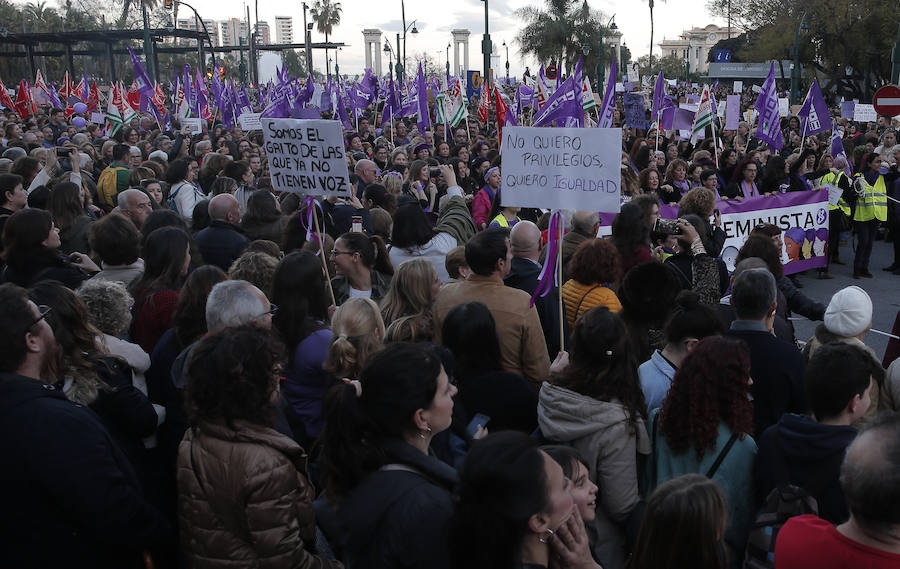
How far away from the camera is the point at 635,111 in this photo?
49.6 feet

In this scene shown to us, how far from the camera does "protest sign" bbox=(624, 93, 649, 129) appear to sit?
14.8 meters

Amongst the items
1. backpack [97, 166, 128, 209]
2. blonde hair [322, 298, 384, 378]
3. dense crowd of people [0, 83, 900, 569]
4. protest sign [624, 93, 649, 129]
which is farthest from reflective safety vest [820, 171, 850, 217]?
backpack [97, 166, 128, 209]

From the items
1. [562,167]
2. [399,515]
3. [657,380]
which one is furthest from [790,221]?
[399,515]

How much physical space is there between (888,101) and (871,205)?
16.1 feet

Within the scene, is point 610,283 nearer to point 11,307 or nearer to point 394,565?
point 394,565

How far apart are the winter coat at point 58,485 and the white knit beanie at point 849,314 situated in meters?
3.35

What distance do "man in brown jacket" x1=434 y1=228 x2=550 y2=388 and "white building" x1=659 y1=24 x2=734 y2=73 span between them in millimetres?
169775

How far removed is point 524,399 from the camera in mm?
3330

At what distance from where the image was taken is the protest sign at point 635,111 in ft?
48.7

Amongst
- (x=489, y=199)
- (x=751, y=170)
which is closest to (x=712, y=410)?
(x=489, y=199)

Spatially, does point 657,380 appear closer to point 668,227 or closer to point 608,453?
point 608,453

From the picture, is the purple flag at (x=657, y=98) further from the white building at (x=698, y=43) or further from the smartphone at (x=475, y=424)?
the white building at (x=698, y=43)

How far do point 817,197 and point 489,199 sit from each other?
4806mm

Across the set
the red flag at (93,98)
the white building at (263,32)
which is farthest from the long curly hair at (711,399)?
the white building at (263,32)
